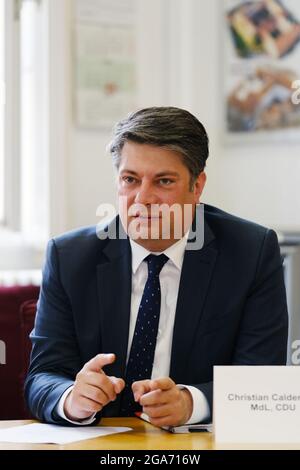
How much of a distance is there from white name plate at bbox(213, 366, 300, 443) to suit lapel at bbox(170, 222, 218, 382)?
0.54 metres

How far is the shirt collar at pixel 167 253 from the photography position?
224 centimetres

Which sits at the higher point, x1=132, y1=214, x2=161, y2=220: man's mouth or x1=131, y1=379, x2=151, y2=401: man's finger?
x1=132, y1=214, x2=161, y2=220: man's mouth

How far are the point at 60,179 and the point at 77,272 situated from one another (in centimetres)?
187

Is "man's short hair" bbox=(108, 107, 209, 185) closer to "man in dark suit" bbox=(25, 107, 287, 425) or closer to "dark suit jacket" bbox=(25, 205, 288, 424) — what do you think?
"man in dark suit" bbox=(25, 107, 287, 425)

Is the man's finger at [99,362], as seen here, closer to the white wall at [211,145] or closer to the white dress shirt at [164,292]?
the white dress shirt at [164,292]

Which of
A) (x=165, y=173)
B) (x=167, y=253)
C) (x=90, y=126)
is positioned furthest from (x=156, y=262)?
(x=90, y=126)

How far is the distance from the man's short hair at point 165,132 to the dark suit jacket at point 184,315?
29 centimetres

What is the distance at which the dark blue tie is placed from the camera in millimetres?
2158

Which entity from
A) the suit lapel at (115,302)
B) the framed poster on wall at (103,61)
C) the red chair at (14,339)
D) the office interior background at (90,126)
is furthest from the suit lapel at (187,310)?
the framed poster on wall at (103,61)

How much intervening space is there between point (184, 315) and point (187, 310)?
0.05 feet

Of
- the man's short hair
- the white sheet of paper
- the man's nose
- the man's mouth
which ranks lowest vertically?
the white sheet of paper

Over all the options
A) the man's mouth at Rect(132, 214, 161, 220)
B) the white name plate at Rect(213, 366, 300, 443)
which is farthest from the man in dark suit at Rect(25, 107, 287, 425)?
the white name plate at Rect(213, 366, 300, 443)

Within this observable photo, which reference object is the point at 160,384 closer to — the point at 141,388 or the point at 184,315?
the point at 141,388

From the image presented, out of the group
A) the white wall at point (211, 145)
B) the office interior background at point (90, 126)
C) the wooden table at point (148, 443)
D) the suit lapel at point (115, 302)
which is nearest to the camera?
the wooden table at point (148, 443)
